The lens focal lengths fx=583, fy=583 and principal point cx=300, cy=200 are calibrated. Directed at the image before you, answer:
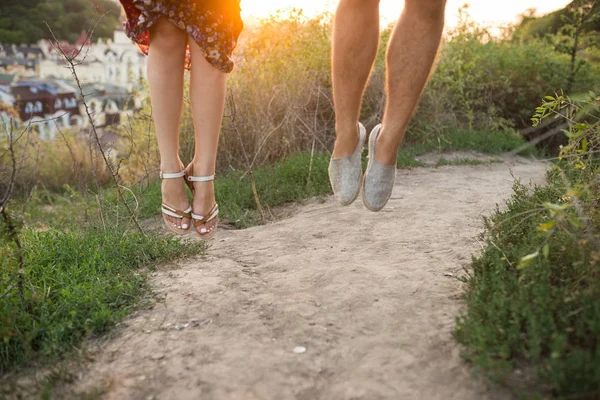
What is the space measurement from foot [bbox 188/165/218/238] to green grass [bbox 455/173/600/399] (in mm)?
1134

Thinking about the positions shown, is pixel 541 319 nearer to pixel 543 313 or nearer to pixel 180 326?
pixel 543 313

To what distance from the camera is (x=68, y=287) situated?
2.31m

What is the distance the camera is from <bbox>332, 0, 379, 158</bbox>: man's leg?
2.48 meters

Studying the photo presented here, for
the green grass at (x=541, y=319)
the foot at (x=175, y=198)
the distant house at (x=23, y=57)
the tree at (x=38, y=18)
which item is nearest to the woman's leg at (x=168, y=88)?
the foot at (x=175, y=198)

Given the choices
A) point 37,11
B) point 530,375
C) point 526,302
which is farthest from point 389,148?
point 37,11

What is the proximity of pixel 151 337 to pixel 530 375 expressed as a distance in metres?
1.16

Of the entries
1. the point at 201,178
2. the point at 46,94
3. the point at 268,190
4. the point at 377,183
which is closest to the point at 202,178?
Answer: the point at 201,178

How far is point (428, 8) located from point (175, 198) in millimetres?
1309

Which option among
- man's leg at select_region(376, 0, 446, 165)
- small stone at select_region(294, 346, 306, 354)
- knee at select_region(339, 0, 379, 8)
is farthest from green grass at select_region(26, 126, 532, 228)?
small stone at select_region(294, 346, 306, 354)

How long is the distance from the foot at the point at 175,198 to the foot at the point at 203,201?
0.17 feet

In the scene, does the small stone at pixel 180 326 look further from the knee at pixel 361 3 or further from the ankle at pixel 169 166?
the knee at pixel 361 3

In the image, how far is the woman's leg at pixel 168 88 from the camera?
2.31 m

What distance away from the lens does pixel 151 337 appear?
1922mm

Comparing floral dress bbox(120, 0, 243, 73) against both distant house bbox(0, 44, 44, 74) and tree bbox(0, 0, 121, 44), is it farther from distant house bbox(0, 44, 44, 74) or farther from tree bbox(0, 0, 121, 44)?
distant house bbox(0, 44, 44, 74)
